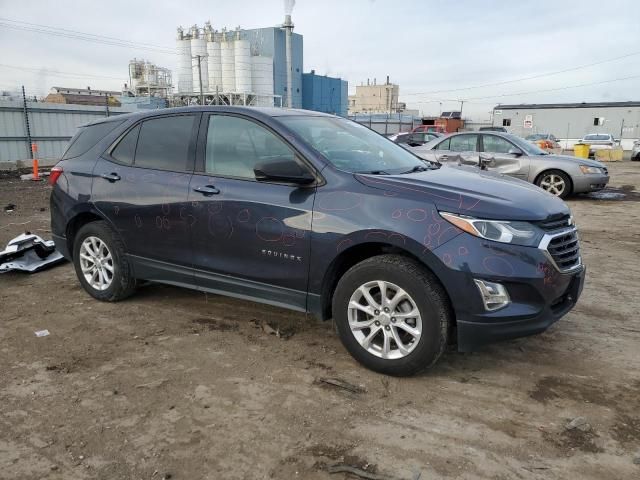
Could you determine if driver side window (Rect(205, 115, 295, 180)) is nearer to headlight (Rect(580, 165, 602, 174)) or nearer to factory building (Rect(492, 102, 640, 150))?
headlight (Rect(580, 165, 602, 174))

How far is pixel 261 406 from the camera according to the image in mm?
3102

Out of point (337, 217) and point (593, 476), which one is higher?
point (337, 217)

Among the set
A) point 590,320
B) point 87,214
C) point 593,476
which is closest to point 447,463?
point 593,476

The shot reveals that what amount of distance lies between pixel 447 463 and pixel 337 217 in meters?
1.61

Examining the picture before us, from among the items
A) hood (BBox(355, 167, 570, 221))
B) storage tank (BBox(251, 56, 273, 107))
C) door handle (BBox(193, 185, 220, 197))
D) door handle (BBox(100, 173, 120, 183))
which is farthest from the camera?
storage tank (BBox(251, 56, 273, 107))

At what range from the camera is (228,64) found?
43.1 m

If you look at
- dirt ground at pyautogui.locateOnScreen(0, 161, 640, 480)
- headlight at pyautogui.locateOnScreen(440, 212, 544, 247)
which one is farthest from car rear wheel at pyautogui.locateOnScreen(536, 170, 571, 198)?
headlight at pyautogui.locateOnScreen(440, 212, 544, 247)

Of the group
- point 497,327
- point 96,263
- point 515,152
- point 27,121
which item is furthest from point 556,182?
point 27,121

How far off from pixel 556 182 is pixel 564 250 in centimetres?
905

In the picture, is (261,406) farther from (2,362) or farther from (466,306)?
(2,362)

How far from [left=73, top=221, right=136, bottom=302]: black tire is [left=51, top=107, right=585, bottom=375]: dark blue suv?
0.01m

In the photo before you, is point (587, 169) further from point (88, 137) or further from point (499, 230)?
point (88, 137)

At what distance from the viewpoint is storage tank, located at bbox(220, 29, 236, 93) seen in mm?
42938

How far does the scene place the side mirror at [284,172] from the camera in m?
3.50
